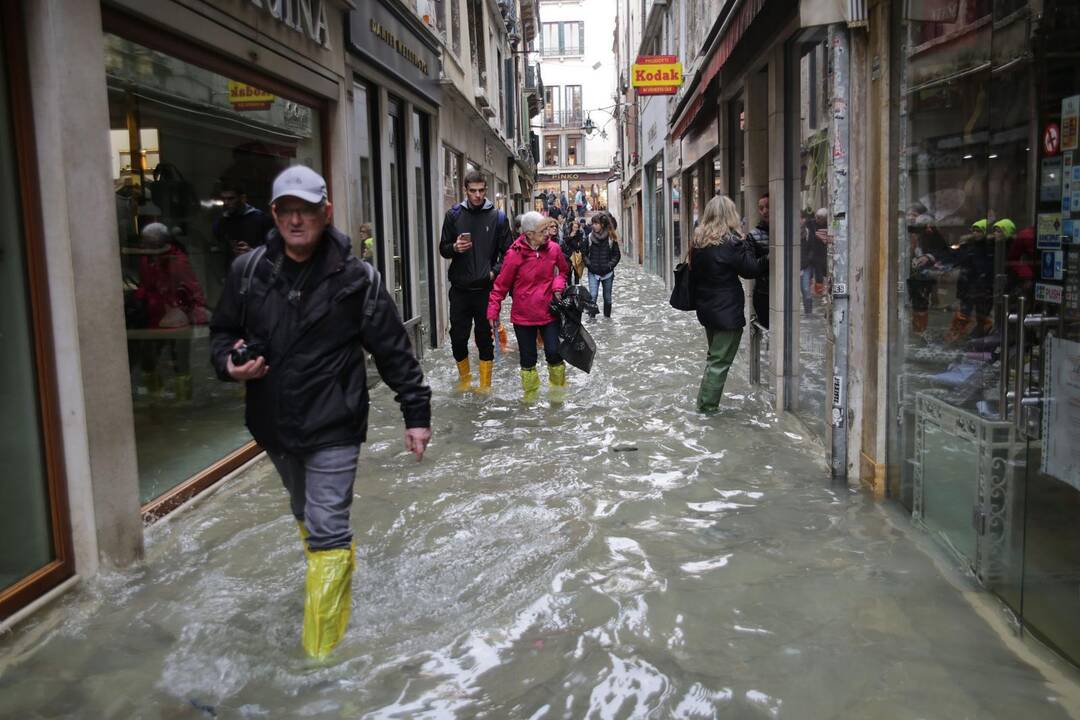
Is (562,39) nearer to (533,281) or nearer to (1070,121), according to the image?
(533,281)

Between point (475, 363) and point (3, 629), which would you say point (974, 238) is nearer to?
point (3, 629)

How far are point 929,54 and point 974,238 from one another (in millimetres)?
1066

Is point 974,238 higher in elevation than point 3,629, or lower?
higher

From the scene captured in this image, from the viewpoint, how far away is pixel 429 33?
43.3ft

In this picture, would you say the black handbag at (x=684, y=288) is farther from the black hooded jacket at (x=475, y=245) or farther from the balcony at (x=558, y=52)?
the balcony at (x=558, y=52)

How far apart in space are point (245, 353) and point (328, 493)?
591 mm

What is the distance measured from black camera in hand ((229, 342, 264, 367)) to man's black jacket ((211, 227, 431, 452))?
0.03 m

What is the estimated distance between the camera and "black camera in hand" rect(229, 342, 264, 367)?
3561 millimetres

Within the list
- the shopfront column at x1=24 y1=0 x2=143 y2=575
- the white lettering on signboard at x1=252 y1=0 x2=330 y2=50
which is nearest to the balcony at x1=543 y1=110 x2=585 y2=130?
the white lettering on signboard at x1=252 y1=0 x2=330 y2=50

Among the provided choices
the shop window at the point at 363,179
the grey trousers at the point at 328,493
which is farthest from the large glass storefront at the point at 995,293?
the shop window at the point at 363,179

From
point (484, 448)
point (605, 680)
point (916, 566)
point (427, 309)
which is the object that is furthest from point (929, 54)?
point (427, 309)

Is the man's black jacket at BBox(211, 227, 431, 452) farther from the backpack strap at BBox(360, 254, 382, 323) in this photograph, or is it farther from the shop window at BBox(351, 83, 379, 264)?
the shop window at BBox(351, 83, 379, 264)

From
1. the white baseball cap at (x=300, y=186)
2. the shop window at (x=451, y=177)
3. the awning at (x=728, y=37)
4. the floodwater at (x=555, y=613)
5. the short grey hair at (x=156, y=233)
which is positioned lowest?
the floodwater at (x=555, y=613)

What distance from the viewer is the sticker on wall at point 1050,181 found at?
3326 mm
